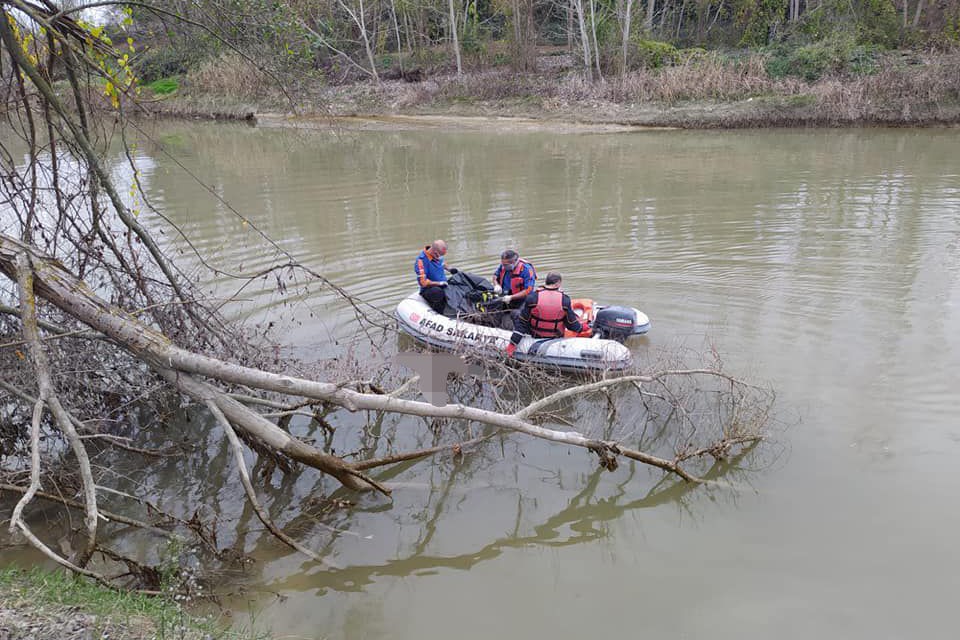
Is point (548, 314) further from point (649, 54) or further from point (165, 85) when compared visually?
point (165, 85)

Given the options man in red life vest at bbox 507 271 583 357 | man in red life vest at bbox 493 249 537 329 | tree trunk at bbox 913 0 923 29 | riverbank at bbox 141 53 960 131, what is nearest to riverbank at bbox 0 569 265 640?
man in red life vest at bbox 507 271 583 357

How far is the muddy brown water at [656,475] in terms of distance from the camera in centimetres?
470

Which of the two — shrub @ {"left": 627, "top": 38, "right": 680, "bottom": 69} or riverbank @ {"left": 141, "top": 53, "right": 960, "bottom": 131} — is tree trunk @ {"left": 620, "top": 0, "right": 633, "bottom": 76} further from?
riverbank @ {"left": 141, "top": 53, "right": 960, "bottom": 131}

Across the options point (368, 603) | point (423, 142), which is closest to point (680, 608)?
point (368, 603)

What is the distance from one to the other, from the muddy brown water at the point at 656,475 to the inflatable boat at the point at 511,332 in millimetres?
593

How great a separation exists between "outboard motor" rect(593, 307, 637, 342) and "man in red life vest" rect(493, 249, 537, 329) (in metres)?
0.88

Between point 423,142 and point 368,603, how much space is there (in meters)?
20.7

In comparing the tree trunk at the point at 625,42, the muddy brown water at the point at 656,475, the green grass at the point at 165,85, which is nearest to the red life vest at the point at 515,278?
the muddy brown water at the point at 656,475

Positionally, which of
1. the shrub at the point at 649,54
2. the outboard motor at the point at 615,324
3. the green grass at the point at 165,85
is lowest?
the outboard motor at the point at 615,324

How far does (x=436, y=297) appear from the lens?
8.66 metres

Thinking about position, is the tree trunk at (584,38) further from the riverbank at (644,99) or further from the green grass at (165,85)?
the green grass at (165,85)

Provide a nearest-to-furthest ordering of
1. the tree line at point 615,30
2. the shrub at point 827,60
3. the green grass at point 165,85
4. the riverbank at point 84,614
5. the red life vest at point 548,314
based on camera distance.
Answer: the riverbank at point 84,614 → the red life vest at point 548,314 → the shrub at point 827,60 → the tree line at point 615,30 → the green grass at point 165,85

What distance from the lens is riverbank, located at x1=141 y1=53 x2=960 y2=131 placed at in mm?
22953

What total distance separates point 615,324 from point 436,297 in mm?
2183
